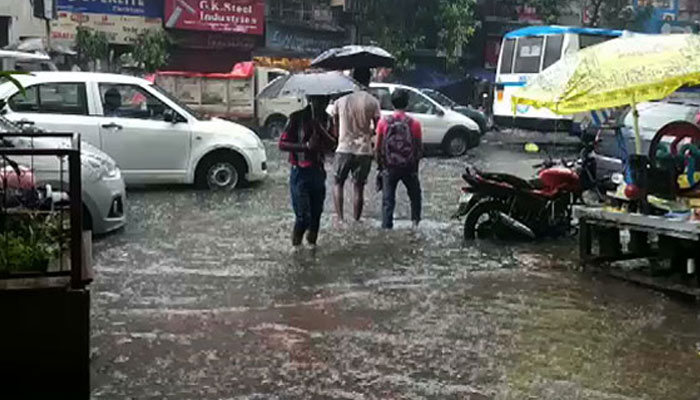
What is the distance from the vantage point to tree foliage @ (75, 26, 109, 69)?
2366 centimetres

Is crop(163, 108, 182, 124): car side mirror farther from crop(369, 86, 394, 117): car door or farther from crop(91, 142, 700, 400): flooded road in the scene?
crop(369, 86, 394, 117): car door

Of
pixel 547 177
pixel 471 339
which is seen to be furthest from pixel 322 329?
pixel 547 177

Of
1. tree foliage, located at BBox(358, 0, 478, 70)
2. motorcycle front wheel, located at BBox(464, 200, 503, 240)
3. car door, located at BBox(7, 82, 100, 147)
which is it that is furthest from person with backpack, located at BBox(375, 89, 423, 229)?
tree foliage, located at BBox(358, 0, 478, 70)

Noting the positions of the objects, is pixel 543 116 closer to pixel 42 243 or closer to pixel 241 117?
pixel 241 117

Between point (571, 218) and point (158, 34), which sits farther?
point (158, 34)

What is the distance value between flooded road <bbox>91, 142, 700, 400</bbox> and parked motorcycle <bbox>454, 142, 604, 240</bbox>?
285 millimetres

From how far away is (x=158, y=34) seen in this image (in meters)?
25.1

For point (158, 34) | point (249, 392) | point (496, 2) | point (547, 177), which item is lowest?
point (249, 392)

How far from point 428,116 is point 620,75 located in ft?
37.7

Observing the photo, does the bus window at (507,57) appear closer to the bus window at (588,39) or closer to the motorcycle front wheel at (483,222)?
the bus window at (588,39)

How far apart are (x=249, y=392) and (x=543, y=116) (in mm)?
17036

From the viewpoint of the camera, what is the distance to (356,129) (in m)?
9.68

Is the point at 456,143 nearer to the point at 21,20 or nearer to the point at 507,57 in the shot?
the point at 507,57

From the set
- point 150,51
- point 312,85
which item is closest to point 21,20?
point 150,51
